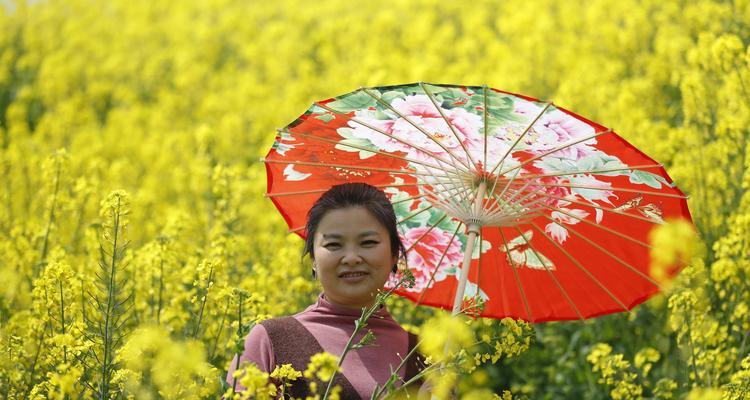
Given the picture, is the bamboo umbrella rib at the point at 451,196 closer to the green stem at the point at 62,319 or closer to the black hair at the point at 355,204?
the black hair at the point at 355,204

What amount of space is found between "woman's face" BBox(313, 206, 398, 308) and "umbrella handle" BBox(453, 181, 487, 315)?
0.76 feet

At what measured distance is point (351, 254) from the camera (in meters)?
2.58

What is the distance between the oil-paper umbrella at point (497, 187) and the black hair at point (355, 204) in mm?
146

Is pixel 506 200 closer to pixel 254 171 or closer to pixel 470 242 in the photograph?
pixel 470 242

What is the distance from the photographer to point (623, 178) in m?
2.80

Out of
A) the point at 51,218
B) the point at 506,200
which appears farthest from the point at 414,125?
the point at 51,218

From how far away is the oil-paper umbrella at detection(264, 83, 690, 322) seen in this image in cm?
273

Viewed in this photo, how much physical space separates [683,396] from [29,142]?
4.65 m

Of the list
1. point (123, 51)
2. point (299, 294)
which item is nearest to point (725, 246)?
point (299, 294)

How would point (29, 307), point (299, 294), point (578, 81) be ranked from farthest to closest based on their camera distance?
point (578, 81)
point (299, 294)
point (29, 307)

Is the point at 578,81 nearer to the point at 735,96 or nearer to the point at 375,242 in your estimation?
the point at 735,96

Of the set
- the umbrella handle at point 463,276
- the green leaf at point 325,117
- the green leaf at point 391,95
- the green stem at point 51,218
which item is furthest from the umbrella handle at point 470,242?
the green stem at point 51,218

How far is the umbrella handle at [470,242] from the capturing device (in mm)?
2422

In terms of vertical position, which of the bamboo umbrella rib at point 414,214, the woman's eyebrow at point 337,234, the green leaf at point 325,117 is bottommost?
the woman's eyebrow at point 337,234
